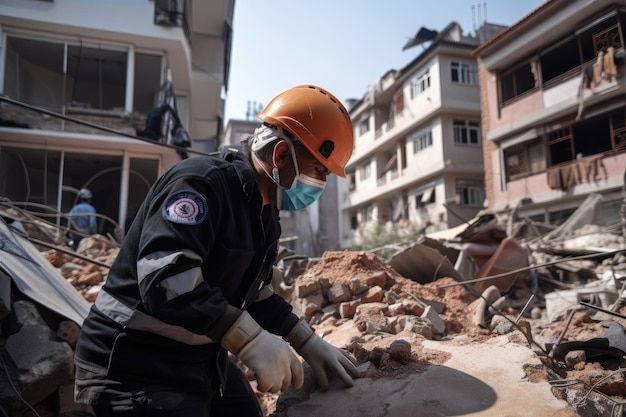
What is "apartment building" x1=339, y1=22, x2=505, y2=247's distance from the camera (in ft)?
58.6

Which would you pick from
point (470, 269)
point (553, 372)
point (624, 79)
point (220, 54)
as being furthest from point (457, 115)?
point (553, 372)

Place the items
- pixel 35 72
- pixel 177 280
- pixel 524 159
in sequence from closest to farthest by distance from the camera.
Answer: pixel 177 280, pixel 35 72, pixel 524 159

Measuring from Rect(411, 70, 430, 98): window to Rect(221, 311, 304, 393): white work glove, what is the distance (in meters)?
18.6

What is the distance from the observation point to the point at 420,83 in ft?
63.4

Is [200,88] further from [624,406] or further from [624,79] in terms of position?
[624,406]

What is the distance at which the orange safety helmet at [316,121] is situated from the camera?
1902 millimetres

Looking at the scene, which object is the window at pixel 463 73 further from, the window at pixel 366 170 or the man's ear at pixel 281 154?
the man's ear at pixel 281 154

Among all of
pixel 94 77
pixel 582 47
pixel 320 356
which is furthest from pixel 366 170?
pixel 320 356

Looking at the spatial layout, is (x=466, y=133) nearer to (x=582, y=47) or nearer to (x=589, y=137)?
(x=589, y=137)

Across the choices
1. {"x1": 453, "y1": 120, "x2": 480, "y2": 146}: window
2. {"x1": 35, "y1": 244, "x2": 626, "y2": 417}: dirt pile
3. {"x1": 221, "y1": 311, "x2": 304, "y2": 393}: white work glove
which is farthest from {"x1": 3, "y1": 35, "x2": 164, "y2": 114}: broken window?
{"x1": 453, "y1": 120, "x2": 480, "y2": 146}: window

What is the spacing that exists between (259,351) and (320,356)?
678mm

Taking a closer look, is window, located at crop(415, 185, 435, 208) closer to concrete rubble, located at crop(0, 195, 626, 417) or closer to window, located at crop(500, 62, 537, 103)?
window, located at crop(500, 62, 537, 103)

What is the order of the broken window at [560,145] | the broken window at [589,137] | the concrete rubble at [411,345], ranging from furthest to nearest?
the broken window at [560,145]
the broken window at [589,137]
the concrete rubble at [411,345]

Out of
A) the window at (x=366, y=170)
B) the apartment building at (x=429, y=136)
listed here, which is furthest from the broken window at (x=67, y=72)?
the window at (x=366, y=170)
